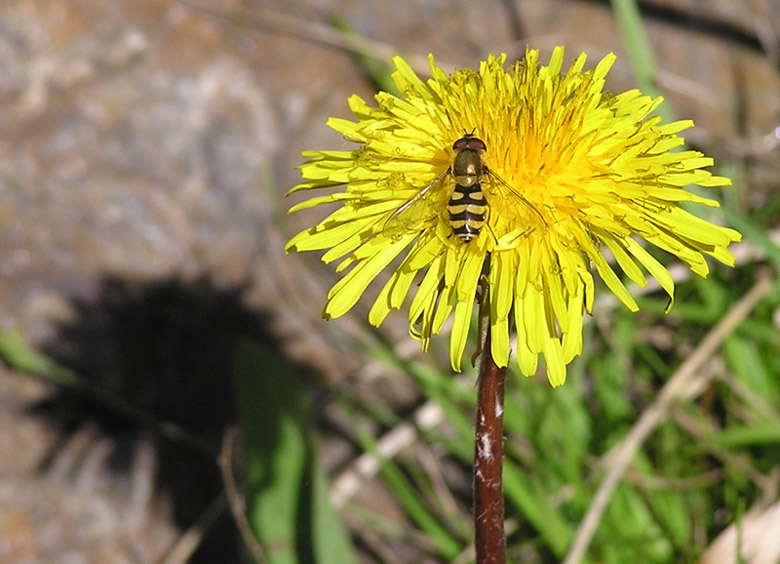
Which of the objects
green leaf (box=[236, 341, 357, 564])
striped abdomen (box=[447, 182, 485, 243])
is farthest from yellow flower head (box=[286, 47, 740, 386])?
green leaf (box=[236, 341, 357, 564])

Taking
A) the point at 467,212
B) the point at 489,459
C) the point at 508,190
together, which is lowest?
the point at 489,459

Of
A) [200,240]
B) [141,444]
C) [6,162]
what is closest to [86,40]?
[6,162]

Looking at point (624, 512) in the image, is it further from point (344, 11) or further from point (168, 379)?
point (344, 11)

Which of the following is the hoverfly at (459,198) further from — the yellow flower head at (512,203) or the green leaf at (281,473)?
the green leaf at (281,473)

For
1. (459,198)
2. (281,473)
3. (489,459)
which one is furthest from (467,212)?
(281,473)

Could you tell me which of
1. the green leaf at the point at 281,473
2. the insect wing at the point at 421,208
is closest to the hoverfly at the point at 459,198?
the insect wing at the point at 421,208

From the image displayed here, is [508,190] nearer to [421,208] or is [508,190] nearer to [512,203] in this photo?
[512,203]
